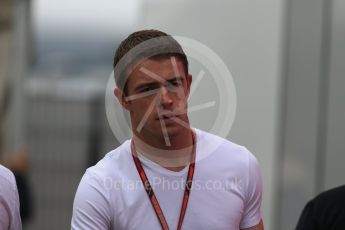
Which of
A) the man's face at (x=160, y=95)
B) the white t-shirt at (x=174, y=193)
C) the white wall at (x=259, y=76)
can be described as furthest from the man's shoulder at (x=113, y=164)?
the white wall at (x=259, y=76)

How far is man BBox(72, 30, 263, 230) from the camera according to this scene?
3.21 meters

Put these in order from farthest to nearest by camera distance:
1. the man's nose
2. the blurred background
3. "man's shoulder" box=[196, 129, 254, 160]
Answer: the blurred background < "man's shoulder" box=[196, 129, 254, 160] < the man's nose

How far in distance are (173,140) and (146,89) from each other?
0.22 m

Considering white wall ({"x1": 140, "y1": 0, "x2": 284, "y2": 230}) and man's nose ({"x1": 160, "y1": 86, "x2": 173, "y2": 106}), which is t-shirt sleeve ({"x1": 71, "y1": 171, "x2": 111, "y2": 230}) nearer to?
man's nose ({"x1": 160, "y1": 86, "x2": 173, "y2": 106})

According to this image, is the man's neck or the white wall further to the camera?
the white wall

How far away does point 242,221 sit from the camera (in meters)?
3.38

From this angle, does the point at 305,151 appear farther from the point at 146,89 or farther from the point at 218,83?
the point at 146,89

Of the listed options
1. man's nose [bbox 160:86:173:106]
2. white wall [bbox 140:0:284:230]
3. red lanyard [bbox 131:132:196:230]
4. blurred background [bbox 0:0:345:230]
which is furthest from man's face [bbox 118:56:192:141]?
white wall [bbox 140:0:284:230]

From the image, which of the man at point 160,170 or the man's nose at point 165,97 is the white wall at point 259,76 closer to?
the man at point 160,170

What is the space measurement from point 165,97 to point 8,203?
0.82 m

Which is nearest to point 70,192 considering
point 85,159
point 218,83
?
point 85,159

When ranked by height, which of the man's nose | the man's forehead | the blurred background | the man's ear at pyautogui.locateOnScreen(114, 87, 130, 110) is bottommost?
the blurred background

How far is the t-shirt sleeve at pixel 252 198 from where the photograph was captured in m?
3.38

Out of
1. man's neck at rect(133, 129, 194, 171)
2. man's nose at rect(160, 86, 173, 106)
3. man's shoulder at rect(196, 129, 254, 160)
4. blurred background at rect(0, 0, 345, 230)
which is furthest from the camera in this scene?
blurred background at rect(0, 0, 345, 230)
